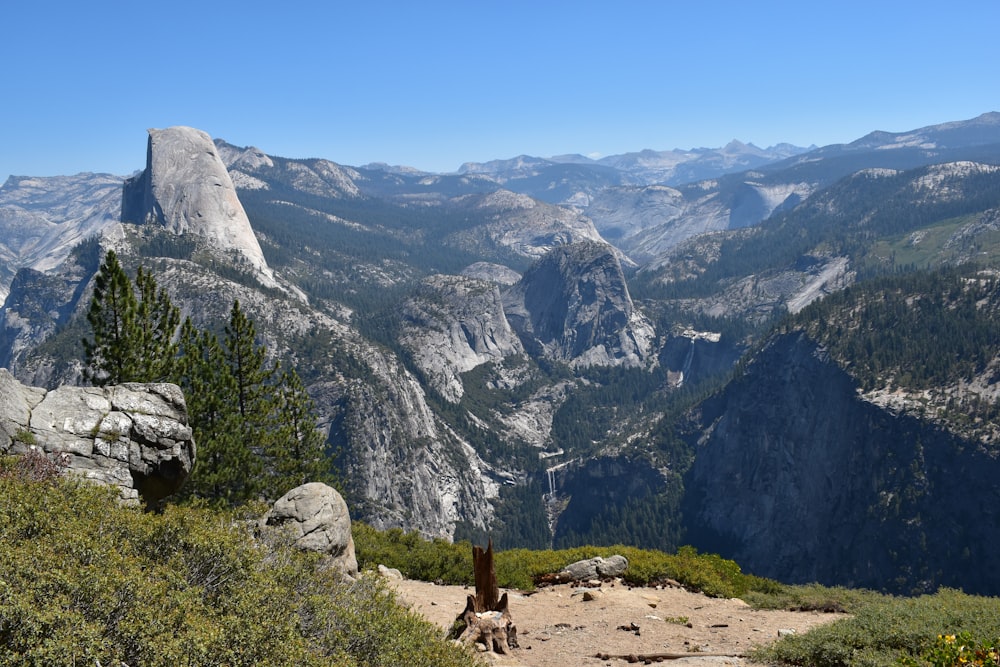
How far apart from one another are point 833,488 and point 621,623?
13712 cm

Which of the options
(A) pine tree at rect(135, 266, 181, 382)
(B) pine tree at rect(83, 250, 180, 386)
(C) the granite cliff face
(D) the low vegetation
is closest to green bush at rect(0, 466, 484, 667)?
(D) the low vegetation

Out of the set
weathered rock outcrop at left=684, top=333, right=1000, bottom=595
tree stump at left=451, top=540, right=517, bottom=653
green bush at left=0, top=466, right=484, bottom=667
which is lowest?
weathered rock outcrop at left=684, top=333, right=1000, bottom=595

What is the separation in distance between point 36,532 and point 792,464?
16812cm

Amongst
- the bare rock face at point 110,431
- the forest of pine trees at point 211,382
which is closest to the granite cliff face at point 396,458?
the forest of pine trees at point 211,382

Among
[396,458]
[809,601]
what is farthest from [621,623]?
[396,458]

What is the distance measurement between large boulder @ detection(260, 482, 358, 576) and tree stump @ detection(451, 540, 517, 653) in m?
4.90

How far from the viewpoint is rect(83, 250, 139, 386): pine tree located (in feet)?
117

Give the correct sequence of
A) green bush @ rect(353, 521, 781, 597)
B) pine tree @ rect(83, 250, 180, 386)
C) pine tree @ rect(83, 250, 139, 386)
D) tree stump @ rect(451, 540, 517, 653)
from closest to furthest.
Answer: tree stump @ rect(451, 540, 517, 653), green bush @ rect(353, 521, 781, 597), pine tree @ rect(83, 250, 139, 386), pine tree @ rect(83, 250, 180, 386)

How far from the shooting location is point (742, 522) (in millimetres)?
166250

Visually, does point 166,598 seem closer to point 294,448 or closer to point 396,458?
point 294,448

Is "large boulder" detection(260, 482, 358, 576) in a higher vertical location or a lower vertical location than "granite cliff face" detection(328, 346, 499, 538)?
higher

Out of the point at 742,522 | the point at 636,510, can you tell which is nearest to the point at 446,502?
the point at 636,510

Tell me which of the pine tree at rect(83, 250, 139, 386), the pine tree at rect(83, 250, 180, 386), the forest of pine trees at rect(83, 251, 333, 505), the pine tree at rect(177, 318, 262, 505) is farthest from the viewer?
the pine tree at rect(177, 318, 262, 505)

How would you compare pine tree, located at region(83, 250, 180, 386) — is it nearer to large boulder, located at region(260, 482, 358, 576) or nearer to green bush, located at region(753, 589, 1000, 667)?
large boulder, located at region(260, 482, 358, 576)
